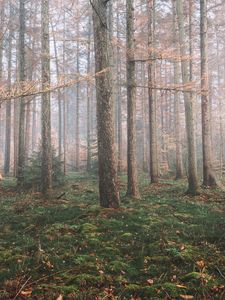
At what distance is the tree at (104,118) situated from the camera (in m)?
10.4

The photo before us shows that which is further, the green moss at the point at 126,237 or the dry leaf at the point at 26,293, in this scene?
the green moss at the point at 126,237

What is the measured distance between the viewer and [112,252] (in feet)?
22.5

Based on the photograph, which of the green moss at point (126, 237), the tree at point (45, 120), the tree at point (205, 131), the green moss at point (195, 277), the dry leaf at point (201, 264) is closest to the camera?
the green moss at point (195, 277)

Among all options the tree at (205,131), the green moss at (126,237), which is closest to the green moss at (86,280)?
the green moss at (126,237)

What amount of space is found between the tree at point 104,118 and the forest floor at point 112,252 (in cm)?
63

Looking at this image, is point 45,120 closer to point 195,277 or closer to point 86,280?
point 86,280

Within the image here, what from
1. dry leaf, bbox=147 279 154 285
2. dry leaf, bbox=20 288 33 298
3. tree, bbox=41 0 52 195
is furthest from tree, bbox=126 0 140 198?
dry leaf, bbox=20 288 33 298

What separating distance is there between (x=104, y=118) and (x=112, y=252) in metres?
4.68

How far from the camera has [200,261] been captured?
6.30 m

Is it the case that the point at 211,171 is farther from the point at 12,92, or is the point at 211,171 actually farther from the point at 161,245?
the point at 12,92

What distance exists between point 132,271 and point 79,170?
86.9ft

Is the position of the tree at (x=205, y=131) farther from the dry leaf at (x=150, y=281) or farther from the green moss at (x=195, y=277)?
the dry leaf at (x=150, y=281)

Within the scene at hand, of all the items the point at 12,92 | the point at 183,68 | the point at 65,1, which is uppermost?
the point at 65,1

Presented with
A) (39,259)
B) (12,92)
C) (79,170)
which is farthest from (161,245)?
(79,170)
